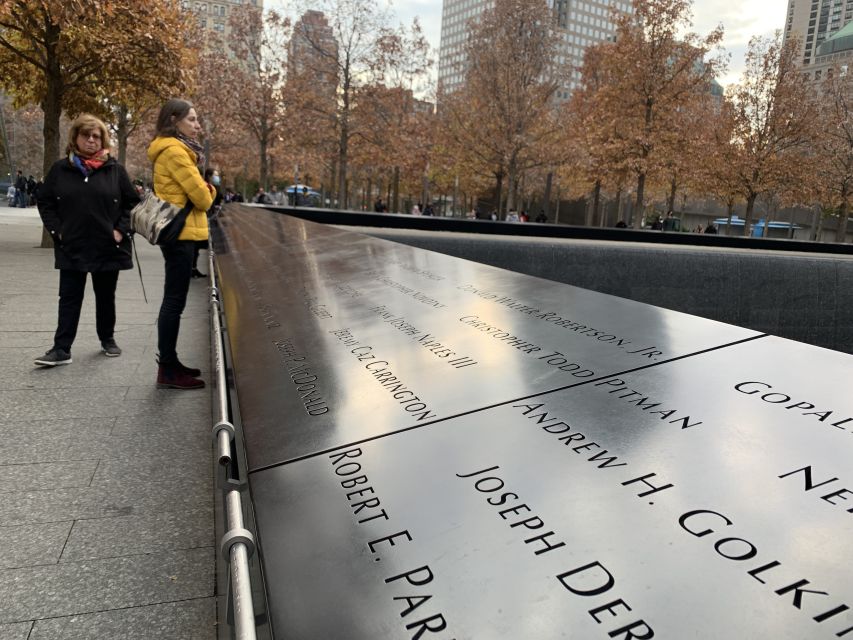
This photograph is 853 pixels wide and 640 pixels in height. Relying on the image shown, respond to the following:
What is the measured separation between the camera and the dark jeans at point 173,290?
170 inches

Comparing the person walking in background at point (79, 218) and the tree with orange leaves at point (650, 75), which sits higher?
the tree with orange leaves at point (650, 75)

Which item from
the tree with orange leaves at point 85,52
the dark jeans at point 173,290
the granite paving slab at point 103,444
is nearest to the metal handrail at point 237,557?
the granite paving slab at point 103,444

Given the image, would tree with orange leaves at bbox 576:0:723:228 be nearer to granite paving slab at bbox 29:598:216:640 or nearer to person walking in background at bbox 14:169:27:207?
granite paving slab at bbox 29:598:216:640

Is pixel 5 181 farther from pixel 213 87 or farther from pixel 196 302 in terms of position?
pixel 196 302

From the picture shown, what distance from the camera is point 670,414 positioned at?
1761 mm

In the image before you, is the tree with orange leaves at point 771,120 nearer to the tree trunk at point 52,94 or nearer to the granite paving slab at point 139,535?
the tree trunk at point 52,94

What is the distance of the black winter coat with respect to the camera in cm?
489

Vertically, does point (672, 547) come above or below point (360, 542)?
above

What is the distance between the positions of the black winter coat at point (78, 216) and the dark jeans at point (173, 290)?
0.94 meters

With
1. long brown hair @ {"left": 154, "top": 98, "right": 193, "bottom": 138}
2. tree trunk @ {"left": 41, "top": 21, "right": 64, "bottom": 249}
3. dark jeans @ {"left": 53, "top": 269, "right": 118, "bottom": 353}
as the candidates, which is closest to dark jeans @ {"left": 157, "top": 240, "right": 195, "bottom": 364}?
long brown hair @ {"left": 154, "top": 98, "right": 193, "bottom": 138}

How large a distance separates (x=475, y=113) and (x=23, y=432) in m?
29.6

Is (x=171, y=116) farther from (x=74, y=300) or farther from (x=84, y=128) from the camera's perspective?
(x=74, y=300)

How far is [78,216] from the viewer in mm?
4902

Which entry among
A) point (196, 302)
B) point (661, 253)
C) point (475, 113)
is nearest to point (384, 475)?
point (196, 302)
